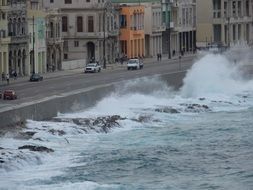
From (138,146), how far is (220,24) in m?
92.6

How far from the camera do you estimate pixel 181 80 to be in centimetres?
11744

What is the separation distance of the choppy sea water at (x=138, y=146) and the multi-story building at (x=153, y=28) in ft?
122

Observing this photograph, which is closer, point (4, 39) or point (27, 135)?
point (27, 135)

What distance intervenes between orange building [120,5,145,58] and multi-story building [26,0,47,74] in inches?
820

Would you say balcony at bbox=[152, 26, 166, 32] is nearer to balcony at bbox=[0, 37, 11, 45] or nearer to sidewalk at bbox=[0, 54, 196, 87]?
sidewalk at bbox=[0, 54, 196, 87]

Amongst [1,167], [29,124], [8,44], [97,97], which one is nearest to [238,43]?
[8,44]

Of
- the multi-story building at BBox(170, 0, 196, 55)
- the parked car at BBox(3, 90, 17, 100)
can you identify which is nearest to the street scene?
the parked car at BBox(3, 90, 17, 100)

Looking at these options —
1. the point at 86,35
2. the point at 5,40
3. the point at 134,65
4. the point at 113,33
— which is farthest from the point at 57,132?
the point at 113,33

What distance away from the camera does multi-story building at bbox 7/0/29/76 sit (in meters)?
109

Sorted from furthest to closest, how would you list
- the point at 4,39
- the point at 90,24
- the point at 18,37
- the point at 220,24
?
the point at 220,24, the point at 90,24, the point at 18,37, the point at 4,39

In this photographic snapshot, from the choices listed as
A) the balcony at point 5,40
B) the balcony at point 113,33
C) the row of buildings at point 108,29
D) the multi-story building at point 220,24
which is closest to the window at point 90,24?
the row of buildings at point 108,29

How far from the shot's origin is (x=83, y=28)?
5162 inches

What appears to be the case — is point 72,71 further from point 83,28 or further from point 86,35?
point 83,28

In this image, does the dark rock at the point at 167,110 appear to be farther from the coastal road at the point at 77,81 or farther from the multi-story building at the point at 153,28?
the multi-story building at the point at 153,28
